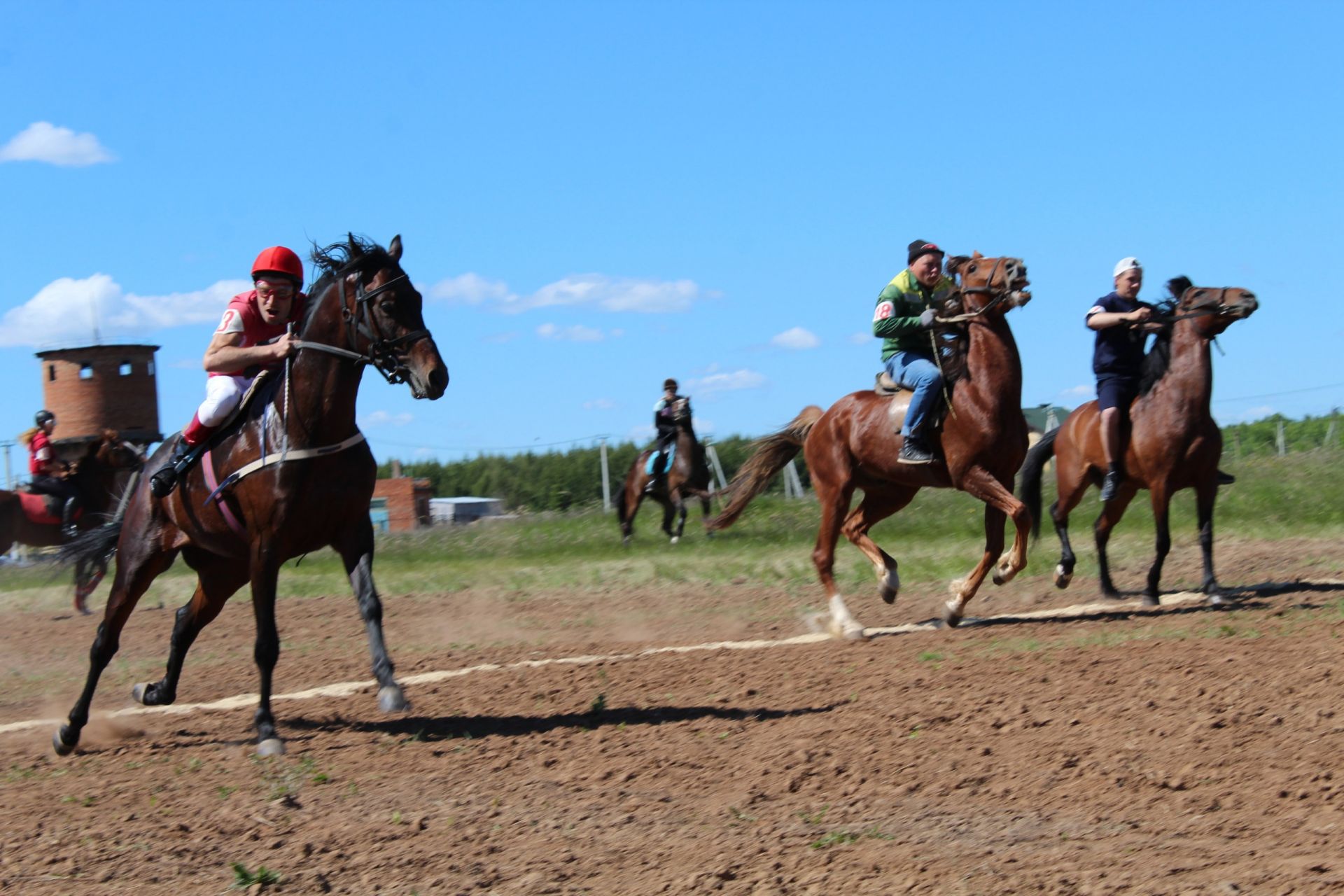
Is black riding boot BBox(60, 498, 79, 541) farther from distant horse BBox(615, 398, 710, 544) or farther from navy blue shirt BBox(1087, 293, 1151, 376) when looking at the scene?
navy blue shirt BBox(1087, 293, 1151, 376)

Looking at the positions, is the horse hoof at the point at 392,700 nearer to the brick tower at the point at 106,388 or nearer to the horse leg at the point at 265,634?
the horse leg at the point at 265,634

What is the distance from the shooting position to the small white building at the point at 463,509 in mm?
39062

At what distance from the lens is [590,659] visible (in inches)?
416

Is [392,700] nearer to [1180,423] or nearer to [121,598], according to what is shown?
[121,598]

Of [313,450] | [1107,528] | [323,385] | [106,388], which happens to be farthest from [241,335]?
[106,388]

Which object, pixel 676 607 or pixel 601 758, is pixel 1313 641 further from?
pixel 676 607

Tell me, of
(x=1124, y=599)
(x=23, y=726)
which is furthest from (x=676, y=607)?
(x=23, y=726)

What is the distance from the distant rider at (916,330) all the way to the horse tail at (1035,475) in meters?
2.92

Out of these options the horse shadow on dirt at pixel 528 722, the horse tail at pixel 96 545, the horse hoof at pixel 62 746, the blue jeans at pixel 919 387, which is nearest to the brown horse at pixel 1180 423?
the blue jeans at pixel 919 387

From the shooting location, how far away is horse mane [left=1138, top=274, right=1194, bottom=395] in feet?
38.7

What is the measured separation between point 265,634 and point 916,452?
17.7 feet

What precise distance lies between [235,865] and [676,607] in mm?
9452

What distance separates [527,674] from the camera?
957 centimetres

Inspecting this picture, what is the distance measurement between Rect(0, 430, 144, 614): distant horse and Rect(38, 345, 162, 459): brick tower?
95.7 feet
